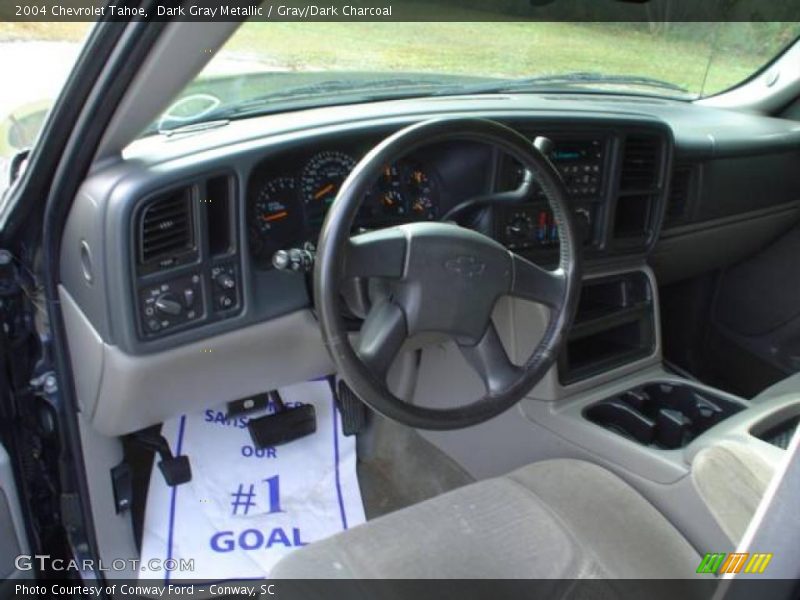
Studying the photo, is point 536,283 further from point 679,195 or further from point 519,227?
point 679,195

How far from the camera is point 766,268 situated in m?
2.98

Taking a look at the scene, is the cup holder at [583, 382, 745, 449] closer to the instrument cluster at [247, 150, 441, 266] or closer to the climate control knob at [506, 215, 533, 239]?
the climate control knob at [506, 215, 533, 239]

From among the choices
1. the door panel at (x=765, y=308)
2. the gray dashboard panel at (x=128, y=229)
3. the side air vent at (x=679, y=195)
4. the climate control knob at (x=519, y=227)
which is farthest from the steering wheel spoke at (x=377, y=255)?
the door panel at (x=765, y=308)

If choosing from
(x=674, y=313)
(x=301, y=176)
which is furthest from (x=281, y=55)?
(x=674, y=313)

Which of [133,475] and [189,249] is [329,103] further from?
[133,475]

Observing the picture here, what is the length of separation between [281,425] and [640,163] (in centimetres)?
124

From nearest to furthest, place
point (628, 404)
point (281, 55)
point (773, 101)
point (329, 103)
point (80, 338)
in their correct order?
point (80, 338)
point (281, 55)
point (329, 103)
point (628, 404)
point (773, 101)

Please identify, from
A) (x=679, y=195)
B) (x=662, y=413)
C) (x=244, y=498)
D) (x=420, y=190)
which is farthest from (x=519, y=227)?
(x=244, y=498)

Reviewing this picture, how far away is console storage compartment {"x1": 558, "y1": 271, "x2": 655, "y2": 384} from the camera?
7.06ft

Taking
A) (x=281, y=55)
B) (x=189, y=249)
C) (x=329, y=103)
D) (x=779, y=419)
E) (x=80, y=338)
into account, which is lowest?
(x=779, y=419)

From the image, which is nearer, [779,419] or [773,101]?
[779,419]

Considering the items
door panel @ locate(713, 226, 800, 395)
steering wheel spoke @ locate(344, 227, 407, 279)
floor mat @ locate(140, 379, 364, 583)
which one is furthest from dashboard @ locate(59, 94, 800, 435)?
door panel @ locate(713, 226, 800, 395)

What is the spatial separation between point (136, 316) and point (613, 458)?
1.11 metres

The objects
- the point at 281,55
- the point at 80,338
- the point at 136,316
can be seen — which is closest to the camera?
the point at 136,316
